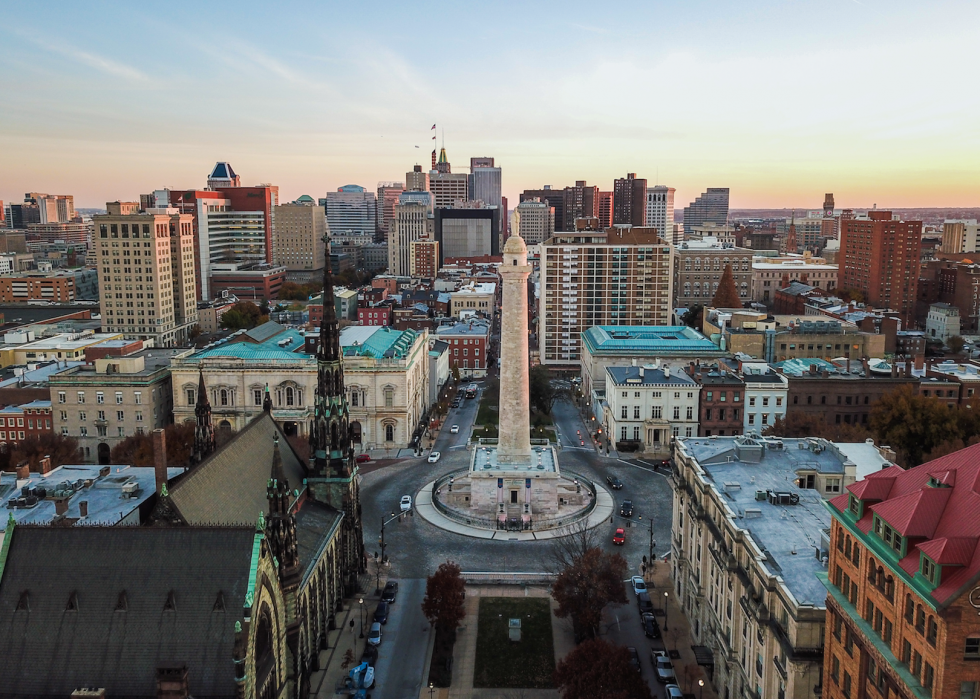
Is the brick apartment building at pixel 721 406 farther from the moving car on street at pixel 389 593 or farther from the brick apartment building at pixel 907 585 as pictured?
the brick apartment building at pixel 907 585

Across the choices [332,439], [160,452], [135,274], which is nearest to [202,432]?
[160,452]

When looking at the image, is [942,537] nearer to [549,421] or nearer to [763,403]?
[763,403]

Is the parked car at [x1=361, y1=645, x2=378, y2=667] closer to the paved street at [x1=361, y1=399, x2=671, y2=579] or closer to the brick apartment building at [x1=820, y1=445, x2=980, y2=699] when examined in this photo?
the paved street at [x1=361, y1=399, x2=671, y2=579]

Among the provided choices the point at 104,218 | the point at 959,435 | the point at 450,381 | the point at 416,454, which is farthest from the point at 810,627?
the point at 104,218

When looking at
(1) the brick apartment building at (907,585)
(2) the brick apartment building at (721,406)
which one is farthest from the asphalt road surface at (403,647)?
(2) the brick apartment building at (721,406)

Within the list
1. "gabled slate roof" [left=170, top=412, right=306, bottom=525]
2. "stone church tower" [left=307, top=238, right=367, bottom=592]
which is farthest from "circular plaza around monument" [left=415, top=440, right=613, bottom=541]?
"gabled slate roof" [left=170, top=412, right=306, bottom=525]

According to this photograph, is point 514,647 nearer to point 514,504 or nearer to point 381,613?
point 381,613
